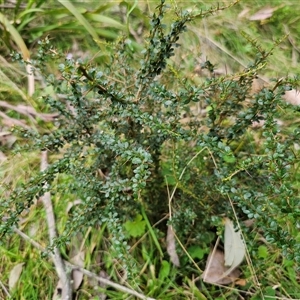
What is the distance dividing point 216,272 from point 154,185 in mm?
414

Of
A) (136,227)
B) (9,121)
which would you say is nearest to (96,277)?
(136,227)

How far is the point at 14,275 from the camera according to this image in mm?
1710

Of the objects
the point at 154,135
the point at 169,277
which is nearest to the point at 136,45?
the point at 154,135

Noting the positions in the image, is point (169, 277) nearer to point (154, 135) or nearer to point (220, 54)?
point (154, 135)

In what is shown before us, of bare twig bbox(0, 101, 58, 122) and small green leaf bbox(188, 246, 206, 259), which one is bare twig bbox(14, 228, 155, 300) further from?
bare twig bbox(0, 101, 58, 122)

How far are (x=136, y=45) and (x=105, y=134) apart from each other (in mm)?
1189

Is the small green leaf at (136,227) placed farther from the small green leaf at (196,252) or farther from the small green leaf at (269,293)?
the small green leaf at (269,293)

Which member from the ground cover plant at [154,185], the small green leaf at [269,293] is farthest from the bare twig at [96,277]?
the small green leaf at [269,293]

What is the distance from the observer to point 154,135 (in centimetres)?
141

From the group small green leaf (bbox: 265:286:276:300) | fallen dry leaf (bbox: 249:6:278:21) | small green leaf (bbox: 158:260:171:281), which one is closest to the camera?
small green leaf (bbox: 265:286:276:300)

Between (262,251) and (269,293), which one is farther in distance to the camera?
(262,251)

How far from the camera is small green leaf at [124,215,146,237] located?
1706 mm

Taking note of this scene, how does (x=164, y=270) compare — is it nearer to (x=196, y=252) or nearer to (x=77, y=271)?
(x=196, y=252)

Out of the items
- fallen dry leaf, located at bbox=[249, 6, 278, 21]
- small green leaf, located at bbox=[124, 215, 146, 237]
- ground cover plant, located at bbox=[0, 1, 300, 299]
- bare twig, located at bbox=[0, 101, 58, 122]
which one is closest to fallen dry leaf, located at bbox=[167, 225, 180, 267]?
ground cover plant, located at bbox=[0, 1, 300, 299]
